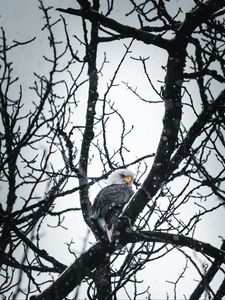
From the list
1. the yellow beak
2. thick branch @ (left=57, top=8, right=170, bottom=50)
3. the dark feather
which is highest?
the yellow beak

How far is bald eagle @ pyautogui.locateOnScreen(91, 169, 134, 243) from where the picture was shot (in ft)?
13.5

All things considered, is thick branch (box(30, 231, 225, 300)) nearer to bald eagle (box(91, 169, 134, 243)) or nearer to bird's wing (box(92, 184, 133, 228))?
bald eagle (box(91, 169, 134, 243))

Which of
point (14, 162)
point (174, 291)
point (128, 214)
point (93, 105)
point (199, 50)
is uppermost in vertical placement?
point (93, 105)

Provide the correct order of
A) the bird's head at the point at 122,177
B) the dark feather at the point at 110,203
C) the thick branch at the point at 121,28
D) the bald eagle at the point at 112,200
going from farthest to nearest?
the bird's head at the point at 122,177, the dark feather at the point at 110,203, the bald eagle at the point at 112,200, the thick branch at the point at 121,28

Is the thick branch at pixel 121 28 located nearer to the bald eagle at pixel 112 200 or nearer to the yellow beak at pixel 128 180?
the bald eagle at pixel 112 200

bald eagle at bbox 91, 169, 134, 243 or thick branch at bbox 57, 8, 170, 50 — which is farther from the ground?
bald eagle at bbox 91, 169, 134, 243

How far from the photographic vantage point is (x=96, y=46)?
4262 millimetres

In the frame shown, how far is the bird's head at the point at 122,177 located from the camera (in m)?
5.67

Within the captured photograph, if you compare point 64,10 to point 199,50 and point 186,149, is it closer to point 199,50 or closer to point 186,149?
point 199,50

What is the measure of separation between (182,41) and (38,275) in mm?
3424

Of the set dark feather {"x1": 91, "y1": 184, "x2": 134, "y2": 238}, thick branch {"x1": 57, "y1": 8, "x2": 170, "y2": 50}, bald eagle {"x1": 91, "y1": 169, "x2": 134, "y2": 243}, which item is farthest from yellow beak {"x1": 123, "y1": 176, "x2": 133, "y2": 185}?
thick branch {"x1": 57, "y1": 8, "x2": 170, "y2": 50}

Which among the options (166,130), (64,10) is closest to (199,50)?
(166,130)

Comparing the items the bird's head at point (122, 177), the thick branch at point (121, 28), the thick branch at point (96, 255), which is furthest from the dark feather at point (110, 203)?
the thick branch at point (121, 28)

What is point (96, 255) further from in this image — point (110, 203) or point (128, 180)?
point (128, 180)
